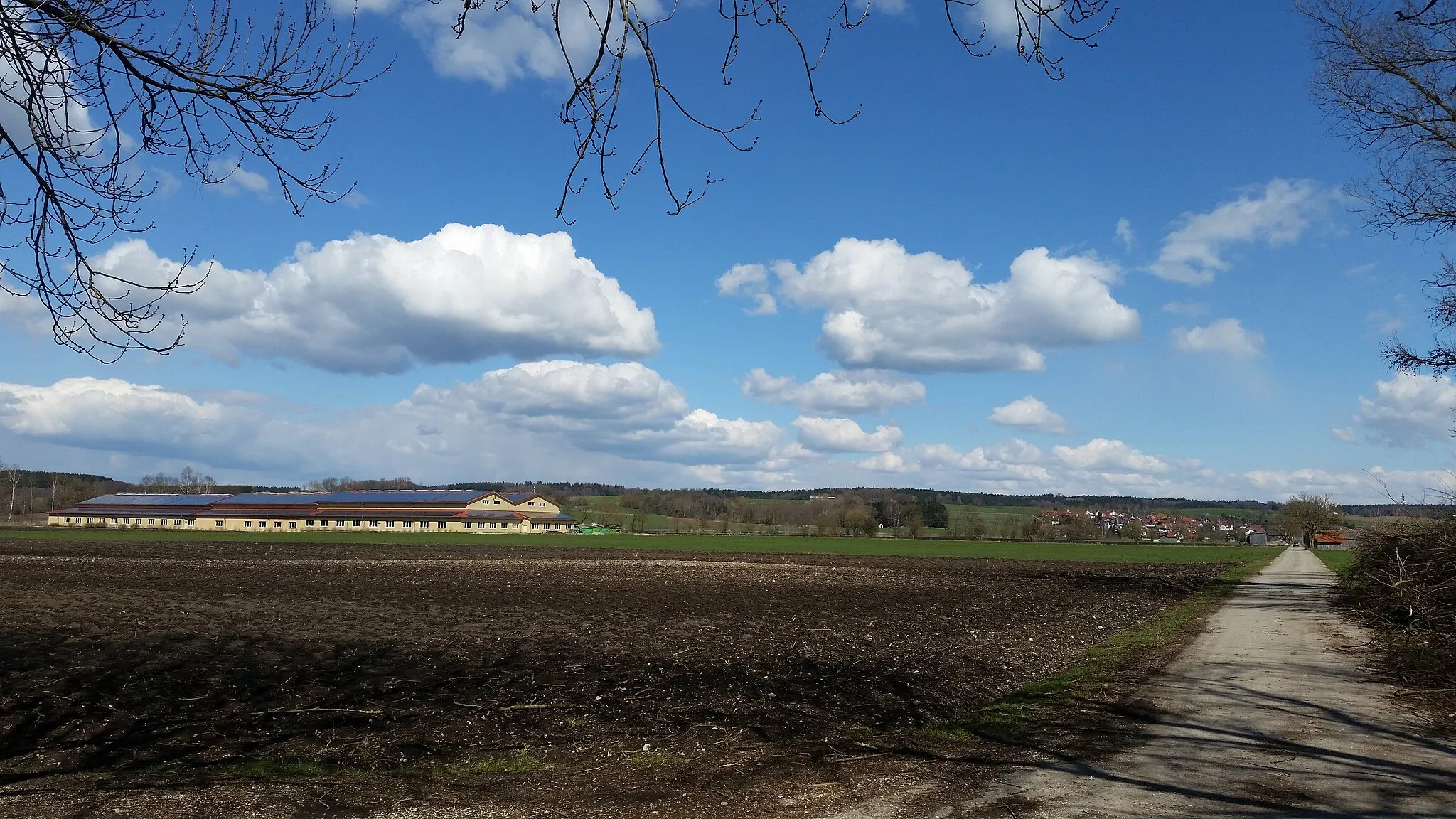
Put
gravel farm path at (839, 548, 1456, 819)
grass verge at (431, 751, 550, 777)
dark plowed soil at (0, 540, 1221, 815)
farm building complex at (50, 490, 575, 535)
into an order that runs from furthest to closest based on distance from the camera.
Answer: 1. farm building complex at (50, 490, 575, 535)
2. dark plowed soil at (0, 540, 1221, 815)
3. grass verge at (431, 751, 550, 777)
4. gravel farm path at (839, 548, 1456, 819)

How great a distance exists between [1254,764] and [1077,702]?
141 inches

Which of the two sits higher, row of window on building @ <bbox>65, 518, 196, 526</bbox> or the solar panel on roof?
the solar panel on roof

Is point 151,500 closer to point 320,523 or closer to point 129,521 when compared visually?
point 129,521

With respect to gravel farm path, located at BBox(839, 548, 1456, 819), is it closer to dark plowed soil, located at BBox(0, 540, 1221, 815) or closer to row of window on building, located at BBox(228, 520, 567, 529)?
dark plowed soil, located at BBox(0, 540, 1221, 815)

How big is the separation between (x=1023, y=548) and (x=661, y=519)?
83657mm

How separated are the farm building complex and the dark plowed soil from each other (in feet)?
339

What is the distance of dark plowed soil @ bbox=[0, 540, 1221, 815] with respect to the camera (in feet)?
28.5

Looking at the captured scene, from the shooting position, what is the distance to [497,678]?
43.3 feet

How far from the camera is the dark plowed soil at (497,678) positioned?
8.70 meters

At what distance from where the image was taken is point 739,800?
24.2 feet

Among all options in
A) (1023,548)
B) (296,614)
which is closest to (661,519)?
(1023,548)

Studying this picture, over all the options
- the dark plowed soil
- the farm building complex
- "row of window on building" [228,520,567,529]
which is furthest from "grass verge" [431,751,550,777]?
"row of window on building" [228,520,567,529]

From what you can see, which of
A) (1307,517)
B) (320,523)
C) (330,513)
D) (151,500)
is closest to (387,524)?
(330,513)

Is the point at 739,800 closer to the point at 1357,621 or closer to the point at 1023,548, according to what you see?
the point at 1357,621
